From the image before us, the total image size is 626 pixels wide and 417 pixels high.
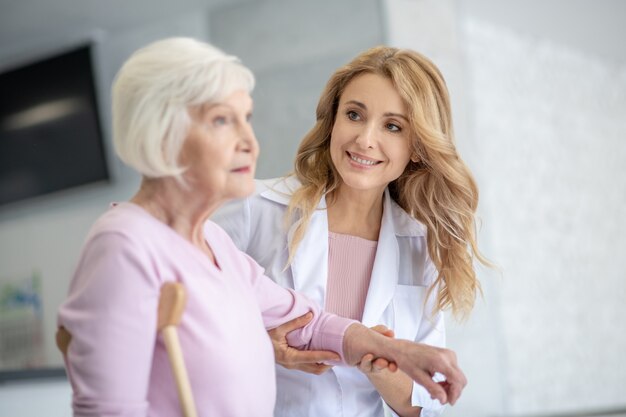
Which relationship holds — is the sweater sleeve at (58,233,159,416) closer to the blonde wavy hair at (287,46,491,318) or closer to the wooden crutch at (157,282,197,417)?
the wooden crutch at (157,282,197,417)

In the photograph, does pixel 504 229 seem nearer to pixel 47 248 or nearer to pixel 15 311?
pixel 47 248

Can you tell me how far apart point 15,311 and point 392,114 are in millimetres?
2840

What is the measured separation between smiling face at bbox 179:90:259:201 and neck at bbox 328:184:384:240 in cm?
56

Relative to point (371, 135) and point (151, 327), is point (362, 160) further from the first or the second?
point (151, 327)

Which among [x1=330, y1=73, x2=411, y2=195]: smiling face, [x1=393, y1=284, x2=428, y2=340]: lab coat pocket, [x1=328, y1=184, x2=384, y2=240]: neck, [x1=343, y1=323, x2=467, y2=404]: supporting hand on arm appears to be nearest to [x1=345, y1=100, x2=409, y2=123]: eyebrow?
[x1=330, y1=73, x2=411, y2=195]: smiling face

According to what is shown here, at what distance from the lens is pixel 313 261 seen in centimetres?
128

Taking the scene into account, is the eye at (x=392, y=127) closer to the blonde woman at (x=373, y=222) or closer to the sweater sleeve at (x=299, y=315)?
the blonde woman at (x=373, y=222)

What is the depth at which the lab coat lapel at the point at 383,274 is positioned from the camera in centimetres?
126

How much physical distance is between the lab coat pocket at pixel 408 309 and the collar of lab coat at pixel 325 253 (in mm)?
29

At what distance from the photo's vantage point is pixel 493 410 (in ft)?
8.64

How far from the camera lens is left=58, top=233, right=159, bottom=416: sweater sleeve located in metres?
0.71

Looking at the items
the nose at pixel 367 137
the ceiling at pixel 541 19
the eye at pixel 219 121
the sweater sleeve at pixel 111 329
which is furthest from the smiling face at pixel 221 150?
the ceiling at pixel 541 19

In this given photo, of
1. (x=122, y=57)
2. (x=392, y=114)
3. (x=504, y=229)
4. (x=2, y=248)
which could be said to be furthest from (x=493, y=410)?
(x=2, y=248)

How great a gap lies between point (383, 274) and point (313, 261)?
121 millimetres
